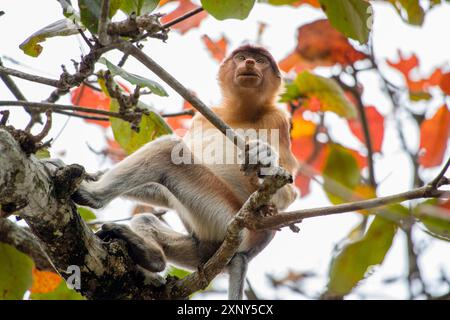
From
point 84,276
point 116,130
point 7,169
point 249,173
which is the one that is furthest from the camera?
point 116,130

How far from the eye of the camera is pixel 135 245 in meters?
4.94

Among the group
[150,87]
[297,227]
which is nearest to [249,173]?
[297,227]

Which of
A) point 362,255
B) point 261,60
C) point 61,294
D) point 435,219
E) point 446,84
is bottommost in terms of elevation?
point 61,294

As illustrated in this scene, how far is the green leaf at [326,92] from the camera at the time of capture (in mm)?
5754

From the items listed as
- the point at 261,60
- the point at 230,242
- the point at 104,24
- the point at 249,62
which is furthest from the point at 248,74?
the point at 104,24

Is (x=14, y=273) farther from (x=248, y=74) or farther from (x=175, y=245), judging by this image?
(x=248, y=74)

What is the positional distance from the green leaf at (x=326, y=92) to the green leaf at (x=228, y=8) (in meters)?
2.13

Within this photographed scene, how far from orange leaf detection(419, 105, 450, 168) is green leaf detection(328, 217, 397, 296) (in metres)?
1.56

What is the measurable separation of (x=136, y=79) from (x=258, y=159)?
871mm

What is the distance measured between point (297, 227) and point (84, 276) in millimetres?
1608

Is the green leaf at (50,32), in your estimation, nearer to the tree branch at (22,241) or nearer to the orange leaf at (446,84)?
the tree branch at (22,241)
